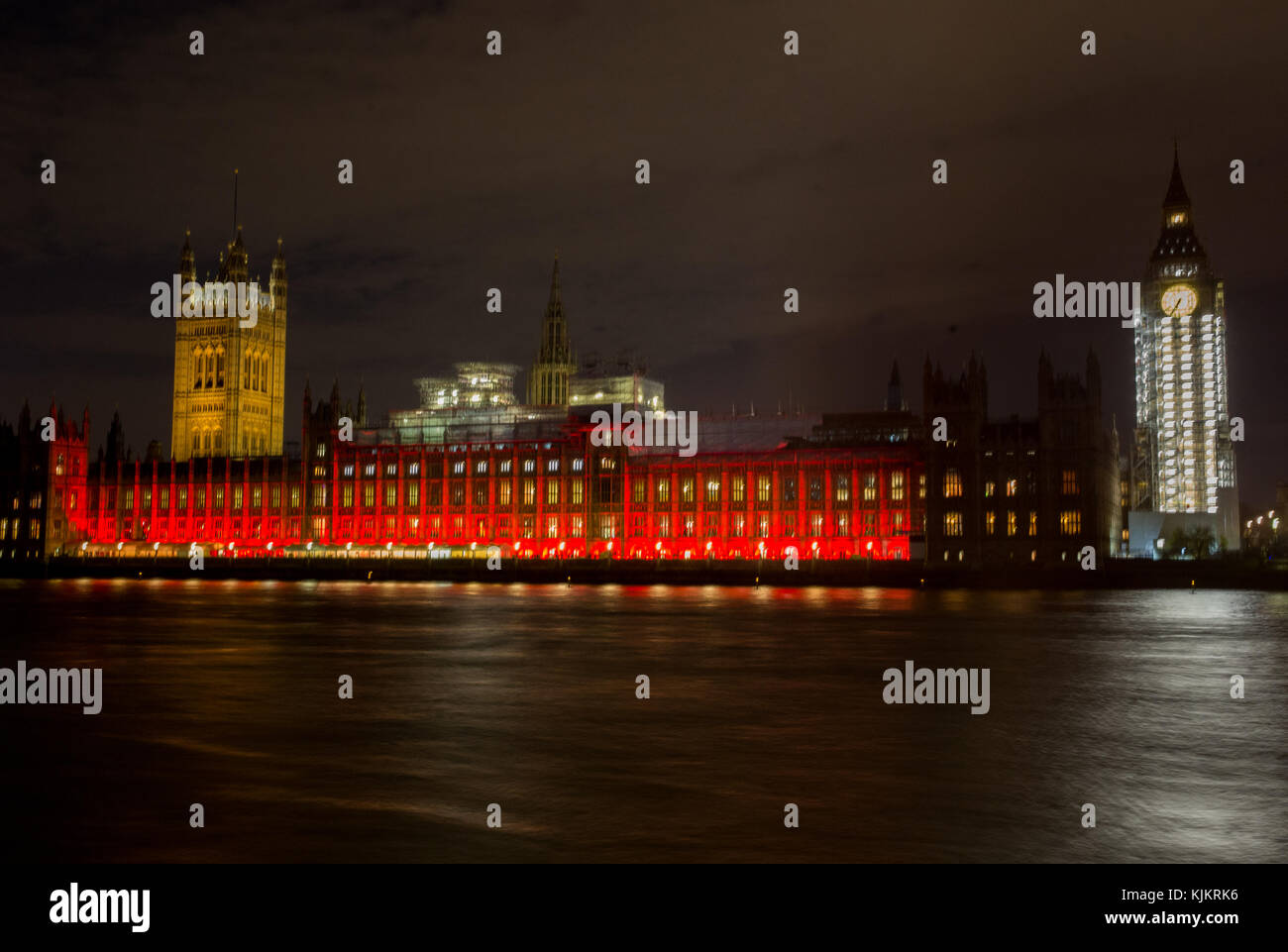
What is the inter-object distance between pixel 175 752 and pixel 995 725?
1204 centimetres

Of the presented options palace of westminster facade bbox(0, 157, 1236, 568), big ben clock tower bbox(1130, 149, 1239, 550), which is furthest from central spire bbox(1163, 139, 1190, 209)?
palace of westminster facade bbox(0, 157, 1236, 568)

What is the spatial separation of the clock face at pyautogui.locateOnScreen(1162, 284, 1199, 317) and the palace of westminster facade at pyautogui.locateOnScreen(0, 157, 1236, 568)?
176 feet

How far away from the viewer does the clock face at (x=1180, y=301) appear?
15388cm

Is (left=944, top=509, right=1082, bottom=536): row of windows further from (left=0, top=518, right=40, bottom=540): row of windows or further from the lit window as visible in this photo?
(left=0, top=518, right=40, bottom=540): row of windows

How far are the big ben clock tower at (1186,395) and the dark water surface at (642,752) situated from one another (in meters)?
129

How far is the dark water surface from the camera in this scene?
11094 millimetres

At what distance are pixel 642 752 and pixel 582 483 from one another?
101 metres

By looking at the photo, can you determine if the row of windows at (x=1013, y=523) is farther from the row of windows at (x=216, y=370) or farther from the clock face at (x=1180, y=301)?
the row of windows at (x=216, y=370)

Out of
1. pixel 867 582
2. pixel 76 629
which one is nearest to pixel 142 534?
pixel 867 582

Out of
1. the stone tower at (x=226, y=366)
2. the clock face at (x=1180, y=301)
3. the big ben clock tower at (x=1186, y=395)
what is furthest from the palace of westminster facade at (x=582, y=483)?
the clock face at (x=1180, y=301)
